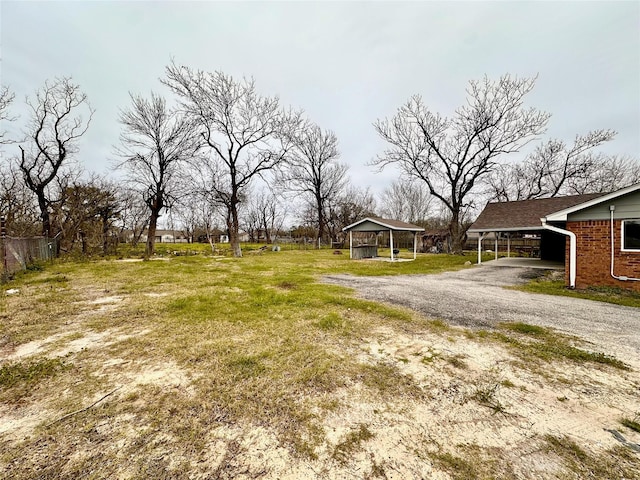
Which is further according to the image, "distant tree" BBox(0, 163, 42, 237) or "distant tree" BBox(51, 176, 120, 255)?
"distant tree" BBox(51, 176, 120, 255)

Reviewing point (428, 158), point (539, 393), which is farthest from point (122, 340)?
point (428, 158)

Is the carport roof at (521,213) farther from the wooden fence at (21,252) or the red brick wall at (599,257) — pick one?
the wooden fence at (21,252)

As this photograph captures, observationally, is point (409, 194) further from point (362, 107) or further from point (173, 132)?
point (173, 132)

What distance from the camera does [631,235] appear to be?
6906 mm

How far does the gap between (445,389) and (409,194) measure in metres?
38.5

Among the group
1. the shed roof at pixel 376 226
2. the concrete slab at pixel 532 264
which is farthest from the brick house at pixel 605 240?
the shed roof at pixel 376 226

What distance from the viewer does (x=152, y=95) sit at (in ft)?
58.7

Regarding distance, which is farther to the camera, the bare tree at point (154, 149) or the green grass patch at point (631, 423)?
the bare tree at point (154, 149)

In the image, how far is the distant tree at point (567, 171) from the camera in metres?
19.6

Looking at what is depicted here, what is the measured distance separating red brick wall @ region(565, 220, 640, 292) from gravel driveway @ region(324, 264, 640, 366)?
179 centimetres

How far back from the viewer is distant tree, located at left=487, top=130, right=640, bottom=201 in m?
19.6

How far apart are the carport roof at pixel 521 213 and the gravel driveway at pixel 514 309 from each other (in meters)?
6.61

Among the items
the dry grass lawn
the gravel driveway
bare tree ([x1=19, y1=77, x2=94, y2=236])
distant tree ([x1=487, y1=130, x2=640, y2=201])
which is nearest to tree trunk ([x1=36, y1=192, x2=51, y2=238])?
bare tree ([x1=19, y1=77, x2=94, y2=236])

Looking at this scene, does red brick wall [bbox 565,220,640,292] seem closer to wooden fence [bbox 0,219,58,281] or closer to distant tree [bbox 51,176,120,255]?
wooden fence [bbox 0,219,58,281]
